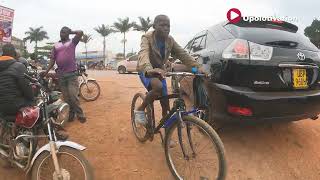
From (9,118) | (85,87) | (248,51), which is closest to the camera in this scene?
(248,51)

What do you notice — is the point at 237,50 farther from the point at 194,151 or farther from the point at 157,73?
the point at 194,151

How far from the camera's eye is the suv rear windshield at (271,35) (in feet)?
12.7

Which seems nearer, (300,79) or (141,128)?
(300,79)

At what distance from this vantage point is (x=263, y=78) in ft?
12.1

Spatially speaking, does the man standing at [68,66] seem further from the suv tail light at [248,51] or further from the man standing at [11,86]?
the suv tail light at [248,51]

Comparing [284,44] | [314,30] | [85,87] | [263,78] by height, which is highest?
[314,30]

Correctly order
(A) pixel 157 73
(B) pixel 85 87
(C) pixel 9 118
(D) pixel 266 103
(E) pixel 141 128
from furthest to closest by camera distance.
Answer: (B) pixel 85 87 → (E) pixel 141 128 → (C) pixel 9 118 → (D) pixel 266 103 → (A) pixel 157 73

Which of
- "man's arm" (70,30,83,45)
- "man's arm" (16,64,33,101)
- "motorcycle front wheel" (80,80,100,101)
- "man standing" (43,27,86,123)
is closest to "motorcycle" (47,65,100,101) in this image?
"motorcycle front wheel" (80,80,100,101)

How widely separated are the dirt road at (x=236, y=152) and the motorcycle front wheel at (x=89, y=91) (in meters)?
2.49

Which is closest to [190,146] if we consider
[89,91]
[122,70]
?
[89,91]

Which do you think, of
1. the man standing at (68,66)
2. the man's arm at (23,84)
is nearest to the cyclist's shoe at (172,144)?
the man's arm at (23,84)

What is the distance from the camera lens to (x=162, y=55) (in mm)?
4176

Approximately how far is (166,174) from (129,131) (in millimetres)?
1442

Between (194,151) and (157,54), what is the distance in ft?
4.37
